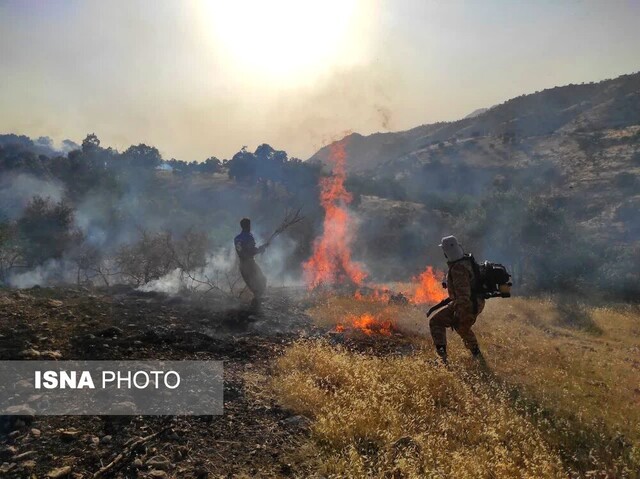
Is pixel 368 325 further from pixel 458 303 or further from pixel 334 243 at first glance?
pixel 334 243

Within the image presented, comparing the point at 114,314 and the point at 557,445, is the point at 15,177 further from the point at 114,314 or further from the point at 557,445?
the point at 557,445

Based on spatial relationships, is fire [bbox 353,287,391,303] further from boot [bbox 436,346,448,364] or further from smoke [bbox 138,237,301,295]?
boot [bbox 436,346,448,364]

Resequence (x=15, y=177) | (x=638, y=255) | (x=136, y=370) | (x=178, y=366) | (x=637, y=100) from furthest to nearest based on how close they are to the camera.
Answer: (x=637, y=100)
(x=15, y=177)
(x=638, y=255)
(x=178, y=366)
(x=136, y=370)

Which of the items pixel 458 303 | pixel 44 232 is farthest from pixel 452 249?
pixel 44 232

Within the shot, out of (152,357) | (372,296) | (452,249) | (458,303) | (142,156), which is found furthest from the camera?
(142,156)

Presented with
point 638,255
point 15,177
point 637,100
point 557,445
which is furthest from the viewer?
point 637,100

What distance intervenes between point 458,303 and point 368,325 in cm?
332

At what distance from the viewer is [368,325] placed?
10219 mm

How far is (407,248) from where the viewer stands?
39.9m

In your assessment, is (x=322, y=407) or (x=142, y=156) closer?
(x=322, y=407)

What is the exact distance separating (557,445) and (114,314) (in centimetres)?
790

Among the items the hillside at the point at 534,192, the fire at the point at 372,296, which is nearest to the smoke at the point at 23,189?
the hillside at the point at 534,192

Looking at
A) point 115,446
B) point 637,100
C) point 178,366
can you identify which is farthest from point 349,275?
point 637,100

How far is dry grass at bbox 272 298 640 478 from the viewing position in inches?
160
